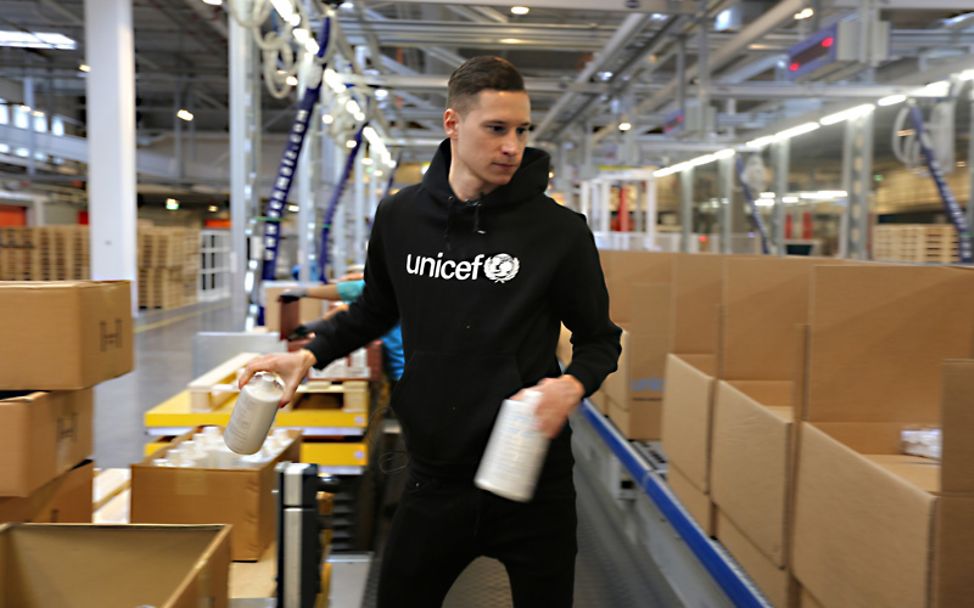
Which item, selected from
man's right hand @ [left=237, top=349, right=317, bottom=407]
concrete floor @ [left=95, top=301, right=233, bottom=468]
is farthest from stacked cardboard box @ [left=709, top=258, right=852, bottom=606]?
concrete floor @ [left=95, top=301, right=233, bottom=468]

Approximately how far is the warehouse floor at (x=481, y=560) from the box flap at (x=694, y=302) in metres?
1.03

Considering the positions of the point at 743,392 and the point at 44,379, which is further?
the point at 743,392

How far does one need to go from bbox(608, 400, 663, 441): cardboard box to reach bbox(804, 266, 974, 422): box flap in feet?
6.53

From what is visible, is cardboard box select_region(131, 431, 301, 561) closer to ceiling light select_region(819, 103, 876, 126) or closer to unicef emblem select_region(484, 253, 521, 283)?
unicef emblem select_region(484, 253, 521, 283)

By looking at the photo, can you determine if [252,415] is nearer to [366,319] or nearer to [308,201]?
[366,319]

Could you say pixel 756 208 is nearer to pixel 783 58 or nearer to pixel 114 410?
pixel 783 58

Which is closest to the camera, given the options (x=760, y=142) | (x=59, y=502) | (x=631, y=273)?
(x=59, y=502)

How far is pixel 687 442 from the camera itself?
3.12 metres

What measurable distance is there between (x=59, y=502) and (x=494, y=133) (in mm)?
1428

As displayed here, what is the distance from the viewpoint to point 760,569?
237 cm

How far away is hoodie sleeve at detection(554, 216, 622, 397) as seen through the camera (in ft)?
5.28

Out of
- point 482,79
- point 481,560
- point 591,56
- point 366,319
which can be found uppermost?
point 591,56

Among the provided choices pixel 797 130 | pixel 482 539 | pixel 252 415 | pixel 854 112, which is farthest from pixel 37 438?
pixel 797 130

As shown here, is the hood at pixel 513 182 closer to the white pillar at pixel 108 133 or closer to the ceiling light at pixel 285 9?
the ceiling light at pixel 285 9
